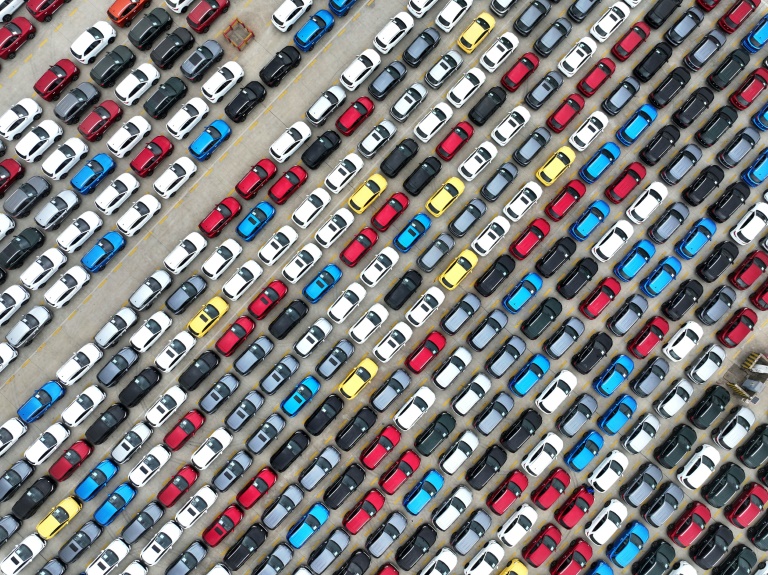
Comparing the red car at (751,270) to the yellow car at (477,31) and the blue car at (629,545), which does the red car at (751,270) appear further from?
the yellow car at (477,31)

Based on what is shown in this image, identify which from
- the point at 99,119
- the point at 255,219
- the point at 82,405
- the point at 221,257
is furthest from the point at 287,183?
the point at 82,405

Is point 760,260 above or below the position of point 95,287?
above

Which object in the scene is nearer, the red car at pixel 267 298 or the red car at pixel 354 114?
the red car at pixel 267 298

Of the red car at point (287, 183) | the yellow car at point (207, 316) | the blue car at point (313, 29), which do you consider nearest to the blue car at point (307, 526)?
the yellow car at point (207, 316)

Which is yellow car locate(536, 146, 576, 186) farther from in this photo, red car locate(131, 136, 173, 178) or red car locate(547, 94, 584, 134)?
red car locate(131, 136, 173, 178)

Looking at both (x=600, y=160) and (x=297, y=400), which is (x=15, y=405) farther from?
(x=600, y=160)

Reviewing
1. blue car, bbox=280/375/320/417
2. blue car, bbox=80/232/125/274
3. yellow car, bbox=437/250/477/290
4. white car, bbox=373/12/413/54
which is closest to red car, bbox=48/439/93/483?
blue car, bbox=80/232/125/274

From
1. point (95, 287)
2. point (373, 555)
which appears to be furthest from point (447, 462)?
point (95, 287)
